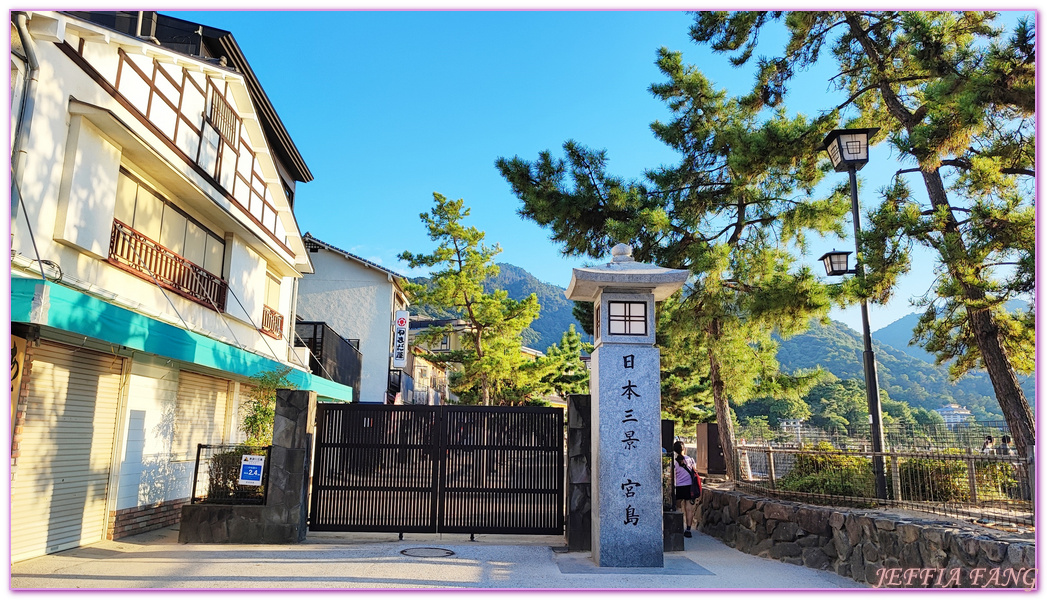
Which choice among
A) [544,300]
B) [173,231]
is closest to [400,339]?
[173,231]

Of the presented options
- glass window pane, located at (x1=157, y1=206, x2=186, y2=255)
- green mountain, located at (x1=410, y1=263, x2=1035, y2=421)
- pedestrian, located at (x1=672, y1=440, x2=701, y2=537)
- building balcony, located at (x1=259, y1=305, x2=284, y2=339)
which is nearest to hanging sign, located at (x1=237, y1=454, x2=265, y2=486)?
glass window pane, located at (x1=157, y1=206, x2=186, y2=255)

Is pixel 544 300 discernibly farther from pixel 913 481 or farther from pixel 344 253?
pixel 913 481

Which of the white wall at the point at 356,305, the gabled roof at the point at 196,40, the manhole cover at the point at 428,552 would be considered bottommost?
the manhole cover at the point at 428,552

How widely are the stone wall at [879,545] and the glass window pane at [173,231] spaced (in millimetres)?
10407

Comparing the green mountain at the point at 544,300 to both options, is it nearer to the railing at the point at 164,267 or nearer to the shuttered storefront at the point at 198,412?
the shuttered storefront at the point at 198,412

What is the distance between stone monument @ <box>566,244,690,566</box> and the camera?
794cm

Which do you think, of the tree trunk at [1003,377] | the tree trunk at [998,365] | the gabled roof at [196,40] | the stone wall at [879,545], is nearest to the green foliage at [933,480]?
the stone wall at [879,545]

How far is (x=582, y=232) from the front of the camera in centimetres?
1330

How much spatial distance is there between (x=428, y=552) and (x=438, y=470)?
4.70 feet

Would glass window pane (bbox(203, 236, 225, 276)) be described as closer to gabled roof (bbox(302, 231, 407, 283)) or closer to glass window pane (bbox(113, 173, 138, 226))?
glass window pane (bbox(113, 173, 138, 226))

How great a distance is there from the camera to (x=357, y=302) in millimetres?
27203

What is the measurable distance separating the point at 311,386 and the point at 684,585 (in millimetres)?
8570

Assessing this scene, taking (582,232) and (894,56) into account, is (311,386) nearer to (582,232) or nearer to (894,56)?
(582,232)

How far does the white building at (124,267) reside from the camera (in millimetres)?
7457
